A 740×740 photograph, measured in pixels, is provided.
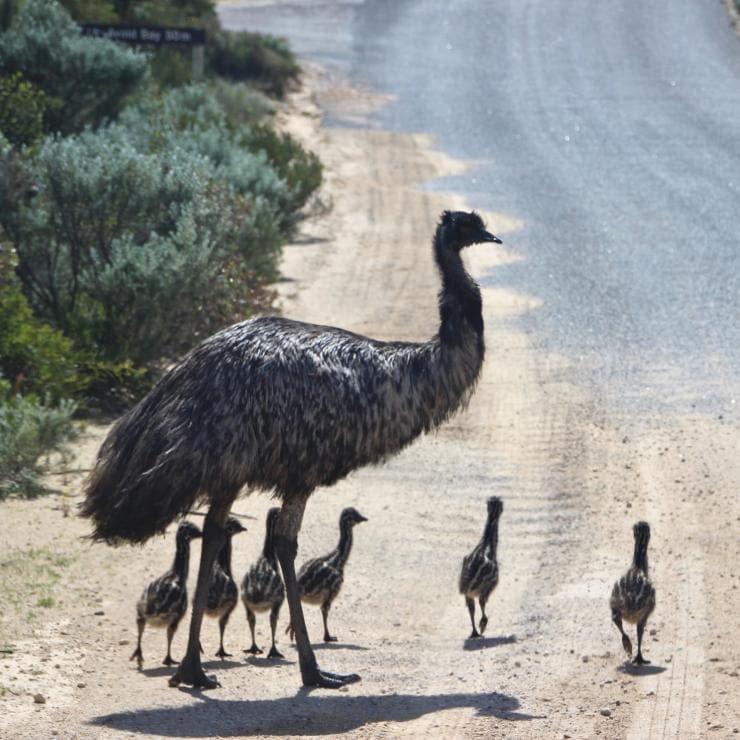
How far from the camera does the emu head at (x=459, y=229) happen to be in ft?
31.9

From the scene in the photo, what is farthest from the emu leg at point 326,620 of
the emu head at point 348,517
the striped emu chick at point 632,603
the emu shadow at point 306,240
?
the emu shadow at point 306,240

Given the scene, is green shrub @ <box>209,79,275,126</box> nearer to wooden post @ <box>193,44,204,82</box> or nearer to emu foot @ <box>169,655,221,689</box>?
wooden post @ <box>193,44,204,82</box>

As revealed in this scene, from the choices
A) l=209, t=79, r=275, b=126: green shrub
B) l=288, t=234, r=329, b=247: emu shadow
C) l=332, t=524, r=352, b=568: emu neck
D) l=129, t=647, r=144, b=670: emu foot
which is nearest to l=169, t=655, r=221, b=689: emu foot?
l=129, t=647, r=144, b=670: emu foot

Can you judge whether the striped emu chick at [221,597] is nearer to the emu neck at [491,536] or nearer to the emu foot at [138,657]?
the emu foot at [138,657]

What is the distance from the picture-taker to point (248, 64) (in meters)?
34.9

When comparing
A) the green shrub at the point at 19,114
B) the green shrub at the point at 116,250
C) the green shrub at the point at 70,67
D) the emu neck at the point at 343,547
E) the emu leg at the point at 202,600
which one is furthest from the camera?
the green shrub at the point at 70,67

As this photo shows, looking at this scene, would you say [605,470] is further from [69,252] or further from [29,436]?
[69,252]

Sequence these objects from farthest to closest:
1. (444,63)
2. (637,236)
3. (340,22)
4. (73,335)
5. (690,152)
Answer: (340,22) < (444,63) < (690,152) < (637,236) < (73,335)

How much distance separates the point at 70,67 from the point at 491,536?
41.7 ft

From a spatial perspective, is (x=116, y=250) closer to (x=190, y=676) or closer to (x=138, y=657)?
(x=138, y=657)

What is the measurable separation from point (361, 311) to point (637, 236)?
18.1 feet

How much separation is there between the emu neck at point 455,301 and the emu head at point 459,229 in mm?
25

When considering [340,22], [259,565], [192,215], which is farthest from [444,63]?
[259,565]

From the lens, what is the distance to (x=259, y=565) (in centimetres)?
999
